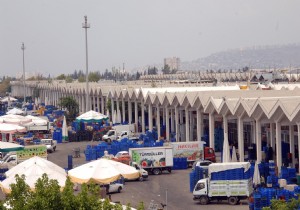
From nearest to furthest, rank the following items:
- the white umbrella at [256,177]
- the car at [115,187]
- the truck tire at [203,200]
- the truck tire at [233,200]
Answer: the truck tire at [233,200] → the truck tire at [203,200] → the white umbrella at [256,177] → the car at [115,187]

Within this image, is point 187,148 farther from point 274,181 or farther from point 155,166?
point 274,181

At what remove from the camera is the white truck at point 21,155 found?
86.7ft

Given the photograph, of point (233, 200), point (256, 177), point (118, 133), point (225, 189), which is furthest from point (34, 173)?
point (118, 133)

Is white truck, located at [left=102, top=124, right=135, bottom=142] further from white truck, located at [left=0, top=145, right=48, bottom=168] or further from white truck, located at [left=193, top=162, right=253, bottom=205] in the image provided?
white truck, located at [left=193, top=162, right=253, bottom=205]

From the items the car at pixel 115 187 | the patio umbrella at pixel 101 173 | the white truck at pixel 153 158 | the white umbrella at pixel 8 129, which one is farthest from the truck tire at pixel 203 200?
the white umbrella at pixel 8 129

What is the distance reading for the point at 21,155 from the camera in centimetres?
2758

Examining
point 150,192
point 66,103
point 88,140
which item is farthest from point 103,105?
point 150,192

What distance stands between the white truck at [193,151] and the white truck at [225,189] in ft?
24.3

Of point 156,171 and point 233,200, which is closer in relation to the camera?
point 233,200

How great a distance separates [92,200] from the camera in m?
9.81

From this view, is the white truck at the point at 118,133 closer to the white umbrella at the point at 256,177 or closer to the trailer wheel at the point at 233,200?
the white umbrella at the point at 256,177

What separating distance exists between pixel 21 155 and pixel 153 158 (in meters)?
6.10

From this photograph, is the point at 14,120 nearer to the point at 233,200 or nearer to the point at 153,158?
the point at 153,158

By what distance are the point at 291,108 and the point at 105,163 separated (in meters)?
6.86
